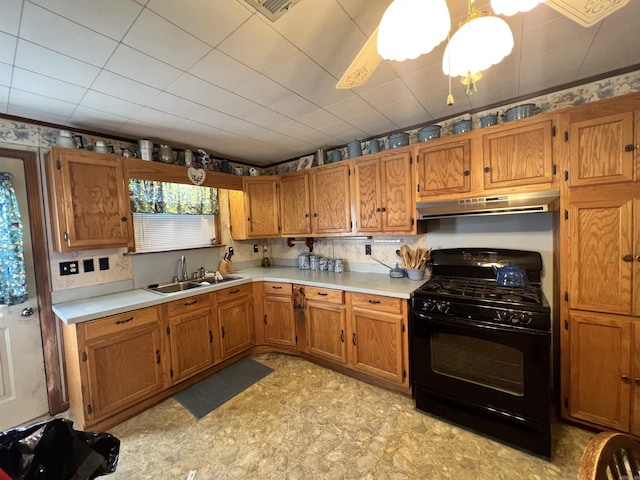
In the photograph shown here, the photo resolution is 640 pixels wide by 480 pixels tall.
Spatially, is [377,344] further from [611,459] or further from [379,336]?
[611,459]

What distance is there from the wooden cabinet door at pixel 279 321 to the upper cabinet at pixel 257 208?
876 millimetres

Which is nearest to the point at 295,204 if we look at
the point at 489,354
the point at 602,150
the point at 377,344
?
the point at 377,344

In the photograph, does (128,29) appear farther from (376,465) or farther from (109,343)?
(376,465)

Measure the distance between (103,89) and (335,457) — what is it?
287cm

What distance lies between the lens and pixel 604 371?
169cm

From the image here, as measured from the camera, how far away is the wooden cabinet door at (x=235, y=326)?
280 cm

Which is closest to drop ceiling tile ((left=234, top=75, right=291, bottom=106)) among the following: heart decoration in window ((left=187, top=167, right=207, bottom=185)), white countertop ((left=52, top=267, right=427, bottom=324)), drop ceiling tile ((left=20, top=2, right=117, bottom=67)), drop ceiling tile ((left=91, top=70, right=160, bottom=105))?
drop ceiling tile ((left=91, top=70, right=160, bottom=105))

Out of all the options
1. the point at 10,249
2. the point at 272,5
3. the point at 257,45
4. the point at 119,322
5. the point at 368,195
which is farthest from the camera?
the point at 368,195

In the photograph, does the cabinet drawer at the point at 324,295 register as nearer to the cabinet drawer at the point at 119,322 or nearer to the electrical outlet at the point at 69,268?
the cabinet drawer at the point at 119,322

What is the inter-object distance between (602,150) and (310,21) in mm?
1919

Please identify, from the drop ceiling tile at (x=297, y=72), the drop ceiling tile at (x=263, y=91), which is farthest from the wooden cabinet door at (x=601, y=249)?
the drop ceiling tile at (x=263, y=91)

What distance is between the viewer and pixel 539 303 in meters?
1.69

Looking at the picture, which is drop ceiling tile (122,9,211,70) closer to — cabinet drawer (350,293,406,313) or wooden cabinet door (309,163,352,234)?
wooden cabinet door (309,163,352,234)

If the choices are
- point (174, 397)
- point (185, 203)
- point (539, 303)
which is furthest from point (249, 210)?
point (539, 303)
